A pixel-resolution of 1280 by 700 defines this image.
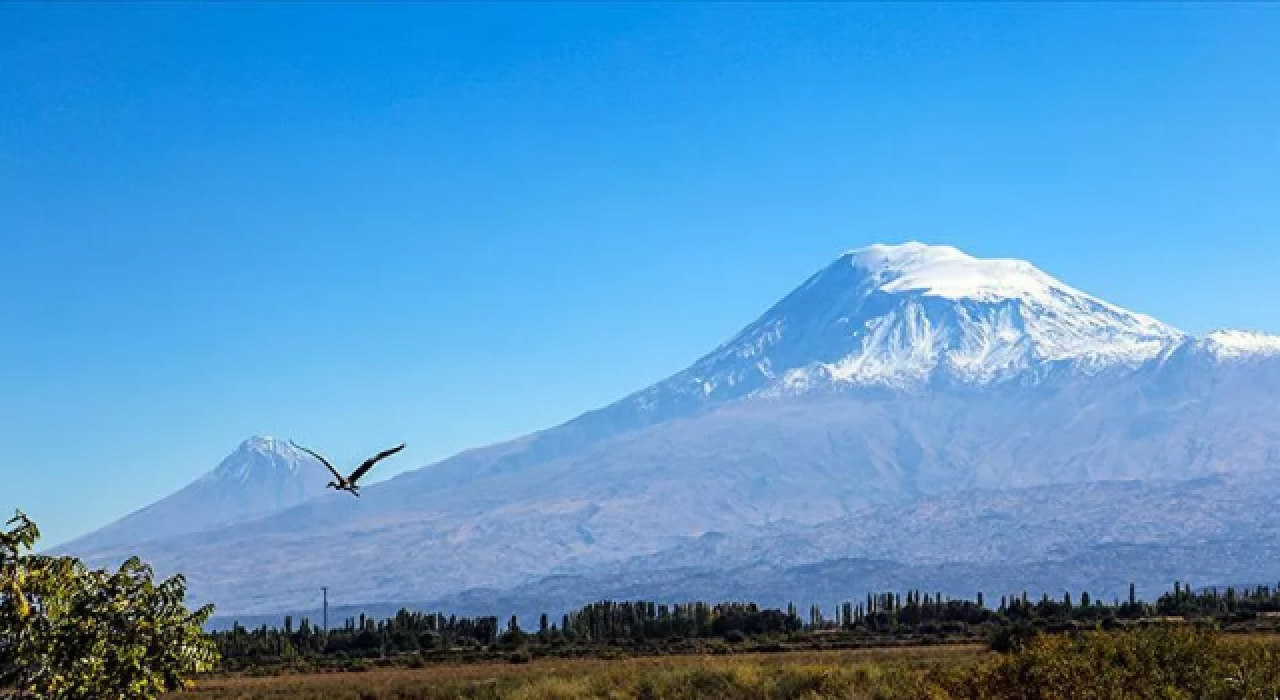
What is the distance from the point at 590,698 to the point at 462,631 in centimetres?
7964

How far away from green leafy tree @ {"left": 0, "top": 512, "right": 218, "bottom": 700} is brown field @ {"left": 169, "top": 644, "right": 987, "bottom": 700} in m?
18.3

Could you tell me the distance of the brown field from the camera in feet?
127

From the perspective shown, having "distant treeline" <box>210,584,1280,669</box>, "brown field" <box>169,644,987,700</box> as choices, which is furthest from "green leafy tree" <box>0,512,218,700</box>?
"distant treeline" <box>210,584,1280,669</box>

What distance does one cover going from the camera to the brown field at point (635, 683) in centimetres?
3866

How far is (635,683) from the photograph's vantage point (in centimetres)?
4284

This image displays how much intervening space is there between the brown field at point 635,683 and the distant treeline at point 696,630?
61.6 feet

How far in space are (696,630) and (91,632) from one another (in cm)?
8685

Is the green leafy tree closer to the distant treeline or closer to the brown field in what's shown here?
the brown field

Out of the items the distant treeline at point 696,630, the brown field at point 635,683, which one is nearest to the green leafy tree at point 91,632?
the brown field at point 635,683

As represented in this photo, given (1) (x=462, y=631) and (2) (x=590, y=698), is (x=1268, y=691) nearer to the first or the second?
(2) (x=590, y=698)

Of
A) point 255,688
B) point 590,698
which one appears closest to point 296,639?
point 255,688

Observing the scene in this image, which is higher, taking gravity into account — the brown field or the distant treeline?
the distant treeline

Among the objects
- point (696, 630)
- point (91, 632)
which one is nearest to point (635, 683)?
point (91, 632)

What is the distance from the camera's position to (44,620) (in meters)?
17.9
